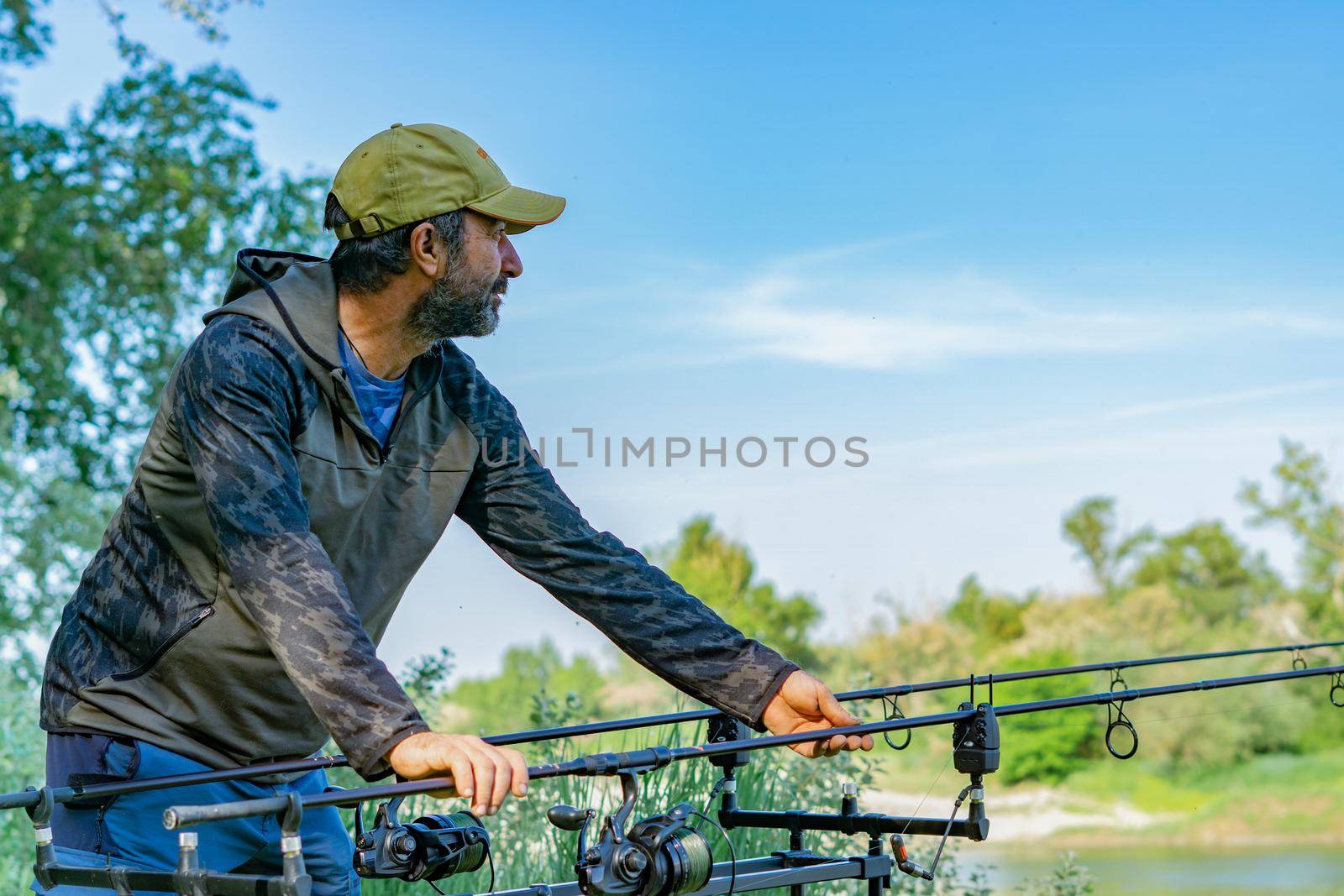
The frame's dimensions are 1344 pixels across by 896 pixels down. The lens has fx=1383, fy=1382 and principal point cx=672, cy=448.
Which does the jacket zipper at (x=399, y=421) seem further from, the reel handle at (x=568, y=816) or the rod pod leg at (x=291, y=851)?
the rod pod leg at (x=291, y=851)

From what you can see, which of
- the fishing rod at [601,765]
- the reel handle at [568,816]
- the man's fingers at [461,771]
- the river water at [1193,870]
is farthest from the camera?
the river water at [1193,870]

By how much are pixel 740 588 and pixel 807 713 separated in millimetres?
6565

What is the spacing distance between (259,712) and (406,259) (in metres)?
0.80

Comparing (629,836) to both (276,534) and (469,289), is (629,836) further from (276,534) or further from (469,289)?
(469,289)

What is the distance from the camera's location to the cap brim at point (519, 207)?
7.69 ft

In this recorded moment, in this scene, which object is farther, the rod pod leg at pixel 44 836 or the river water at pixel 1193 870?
the river water at pixel 1193 870

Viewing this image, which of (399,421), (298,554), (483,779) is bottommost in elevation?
(483,779)

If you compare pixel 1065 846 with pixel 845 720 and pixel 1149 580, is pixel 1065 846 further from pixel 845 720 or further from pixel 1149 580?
pixel 845 720

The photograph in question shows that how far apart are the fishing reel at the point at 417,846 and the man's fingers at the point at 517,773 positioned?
2.23ft

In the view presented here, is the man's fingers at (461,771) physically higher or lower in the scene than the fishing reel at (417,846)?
higher

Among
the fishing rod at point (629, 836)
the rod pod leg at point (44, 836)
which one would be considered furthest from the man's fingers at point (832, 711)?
the rod pod leg at point (44, 836)

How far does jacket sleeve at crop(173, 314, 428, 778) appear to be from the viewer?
1.79 m

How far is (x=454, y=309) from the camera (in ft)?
7.87

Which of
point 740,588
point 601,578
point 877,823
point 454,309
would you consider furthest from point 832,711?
point 740,588
